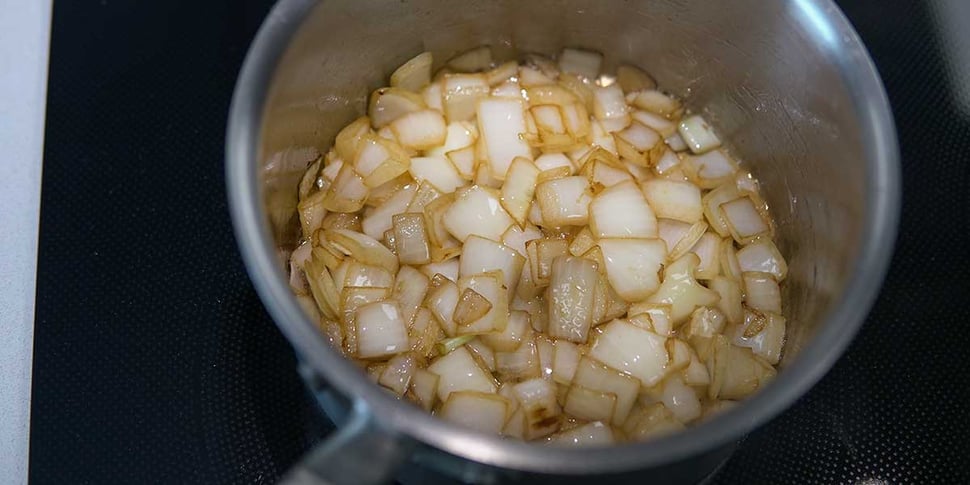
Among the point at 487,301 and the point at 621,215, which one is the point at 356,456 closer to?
the point at 487,301

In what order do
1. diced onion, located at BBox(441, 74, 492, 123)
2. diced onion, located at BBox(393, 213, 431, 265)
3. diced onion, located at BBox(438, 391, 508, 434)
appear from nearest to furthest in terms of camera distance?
diced onion, located at BBox(438, 391, 508, 434) → diced onion, located at BBox(393, 213, 431, 265) → diced onion, located at BBox(441, 74, 492, 123)

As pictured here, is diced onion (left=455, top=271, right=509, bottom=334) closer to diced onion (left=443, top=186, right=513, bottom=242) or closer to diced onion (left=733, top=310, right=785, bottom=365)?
diced onion (left=443, top=186, right=513, bottom=242)

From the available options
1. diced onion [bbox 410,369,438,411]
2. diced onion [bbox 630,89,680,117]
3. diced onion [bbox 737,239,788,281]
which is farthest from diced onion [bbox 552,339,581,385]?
diced onion [bbox 630,89,680,117]

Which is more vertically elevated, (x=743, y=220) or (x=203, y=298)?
(x=743, y=220)

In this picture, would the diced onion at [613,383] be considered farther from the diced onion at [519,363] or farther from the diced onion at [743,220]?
the diced onion at [743,220]

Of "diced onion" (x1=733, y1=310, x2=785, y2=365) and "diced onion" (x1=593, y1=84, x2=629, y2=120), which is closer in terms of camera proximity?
"diced onion" (x1=733, y1=310, x2=785, y2=365)

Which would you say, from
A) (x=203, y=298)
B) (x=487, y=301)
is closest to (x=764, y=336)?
(x=487, y=301)
